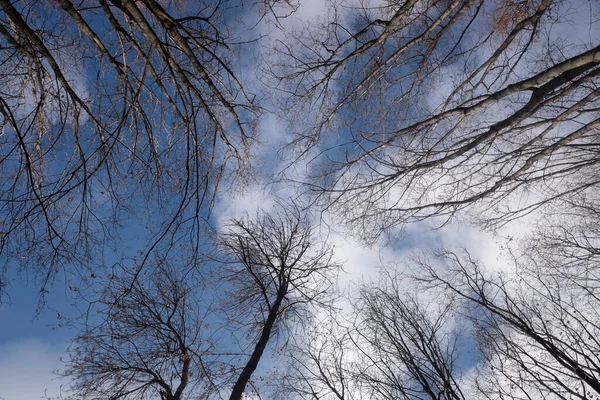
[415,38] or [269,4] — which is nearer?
[269,4]

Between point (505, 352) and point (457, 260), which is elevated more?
point (457, 260)

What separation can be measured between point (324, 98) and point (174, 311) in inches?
259

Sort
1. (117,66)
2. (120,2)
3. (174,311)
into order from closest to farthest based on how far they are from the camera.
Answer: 1. (120,2)
2. (117,66)
3. (174,311)

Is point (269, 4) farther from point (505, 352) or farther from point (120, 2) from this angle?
point (505, 352)

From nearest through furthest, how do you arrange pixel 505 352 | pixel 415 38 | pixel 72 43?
pixel 72 43 → pixel 415 38 → pixel 505 352

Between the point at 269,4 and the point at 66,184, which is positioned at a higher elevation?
the point at 269,4

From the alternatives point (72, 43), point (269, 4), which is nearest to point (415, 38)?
point (269, 4)

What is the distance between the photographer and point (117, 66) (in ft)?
9.46

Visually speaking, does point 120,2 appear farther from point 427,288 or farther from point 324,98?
point 427,288

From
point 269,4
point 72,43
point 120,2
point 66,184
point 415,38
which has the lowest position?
point 66,184

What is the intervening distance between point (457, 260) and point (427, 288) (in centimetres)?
90

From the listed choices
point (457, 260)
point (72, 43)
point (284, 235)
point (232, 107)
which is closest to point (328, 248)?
point (284, 235)

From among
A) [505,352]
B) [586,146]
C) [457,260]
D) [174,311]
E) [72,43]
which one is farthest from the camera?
[174,311]

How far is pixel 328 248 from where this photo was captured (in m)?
8.07
